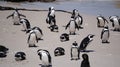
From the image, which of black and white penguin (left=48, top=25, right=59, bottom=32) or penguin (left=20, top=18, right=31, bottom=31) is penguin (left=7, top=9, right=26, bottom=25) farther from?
black and white penguin (left=48, top=25, right=59, bottom=32)

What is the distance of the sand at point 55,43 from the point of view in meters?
3.18

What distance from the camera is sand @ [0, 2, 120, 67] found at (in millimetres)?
3184

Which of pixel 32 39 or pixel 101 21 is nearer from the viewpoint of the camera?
pixel 32 39

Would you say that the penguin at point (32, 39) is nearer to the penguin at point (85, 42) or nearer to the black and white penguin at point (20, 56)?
the black and white penguin at point (20, 56)

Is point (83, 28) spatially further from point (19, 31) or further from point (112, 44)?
point (19, 31)

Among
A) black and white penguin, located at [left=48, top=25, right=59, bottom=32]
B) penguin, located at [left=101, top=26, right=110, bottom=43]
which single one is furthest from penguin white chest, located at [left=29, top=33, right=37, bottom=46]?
penguin, located at [left=101, top=26, right=110, bottom=43]

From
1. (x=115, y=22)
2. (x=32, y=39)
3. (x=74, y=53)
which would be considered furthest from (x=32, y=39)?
(x=115, y=22)

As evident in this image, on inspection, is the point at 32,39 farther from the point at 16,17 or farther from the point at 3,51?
the point at 16,17

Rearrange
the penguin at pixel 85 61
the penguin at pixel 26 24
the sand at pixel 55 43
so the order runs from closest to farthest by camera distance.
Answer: the penguin at pixel 85 61, the sand at pixel 55 43, the penguin at pixel 26 24

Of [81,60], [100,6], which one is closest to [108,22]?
[100,6]

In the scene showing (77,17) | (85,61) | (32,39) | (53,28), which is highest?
(77,17)

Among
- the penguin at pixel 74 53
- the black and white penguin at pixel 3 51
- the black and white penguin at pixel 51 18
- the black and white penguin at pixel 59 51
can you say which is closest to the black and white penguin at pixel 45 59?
the black and white penguin at pixel 59 51

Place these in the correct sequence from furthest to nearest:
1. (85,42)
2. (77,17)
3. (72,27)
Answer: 1. (77,17)
2. (72,27)
3. (85,42)

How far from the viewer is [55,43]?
3551 millimetres
